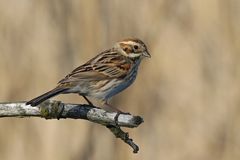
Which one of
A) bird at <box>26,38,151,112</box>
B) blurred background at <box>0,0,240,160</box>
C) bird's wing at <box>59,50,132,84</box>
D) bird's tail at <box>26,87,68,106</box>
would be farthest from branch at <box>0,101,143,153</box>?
blurred background at <box>0,0,240,160</box>

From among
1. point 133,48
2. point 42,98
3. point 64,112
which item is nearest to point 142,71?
point 133,48

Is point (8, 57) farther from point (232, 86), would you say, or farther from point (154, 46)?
point (232, 86)

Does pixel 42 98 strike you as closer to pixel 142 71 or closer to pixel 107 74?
pixel 107 74

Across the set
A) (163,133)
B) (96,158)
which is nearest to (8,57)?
(96,158)

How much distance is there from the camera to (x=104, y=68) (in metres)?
3.77

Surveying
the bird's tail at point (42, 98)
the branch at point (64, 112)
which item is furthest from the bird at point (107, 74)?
the branch at point (64, 112)

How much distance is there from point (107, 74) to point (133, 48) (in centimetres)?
25

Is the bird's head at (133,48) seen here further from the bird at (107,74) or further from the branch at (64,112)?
the branch at (64,112)

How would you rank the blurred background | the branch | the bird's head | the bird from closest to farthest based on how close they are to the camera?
the branch
the bird
the bird's head
the blurred background

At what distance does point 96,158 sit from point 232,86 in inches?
40.5

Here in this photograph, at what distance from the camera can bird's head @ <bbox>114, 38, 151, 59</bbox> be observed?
3861 millimetres

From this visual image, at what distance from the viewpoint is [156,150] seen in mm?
4953

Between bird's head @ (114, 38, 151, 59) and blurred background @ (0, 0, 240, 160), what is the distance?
40 cm

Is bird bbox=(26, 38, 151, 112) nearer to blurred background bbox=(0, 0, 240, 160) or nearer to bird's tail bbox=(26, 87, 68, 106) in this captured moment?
bird's tail bbox=(26, 87, 68, 106)
